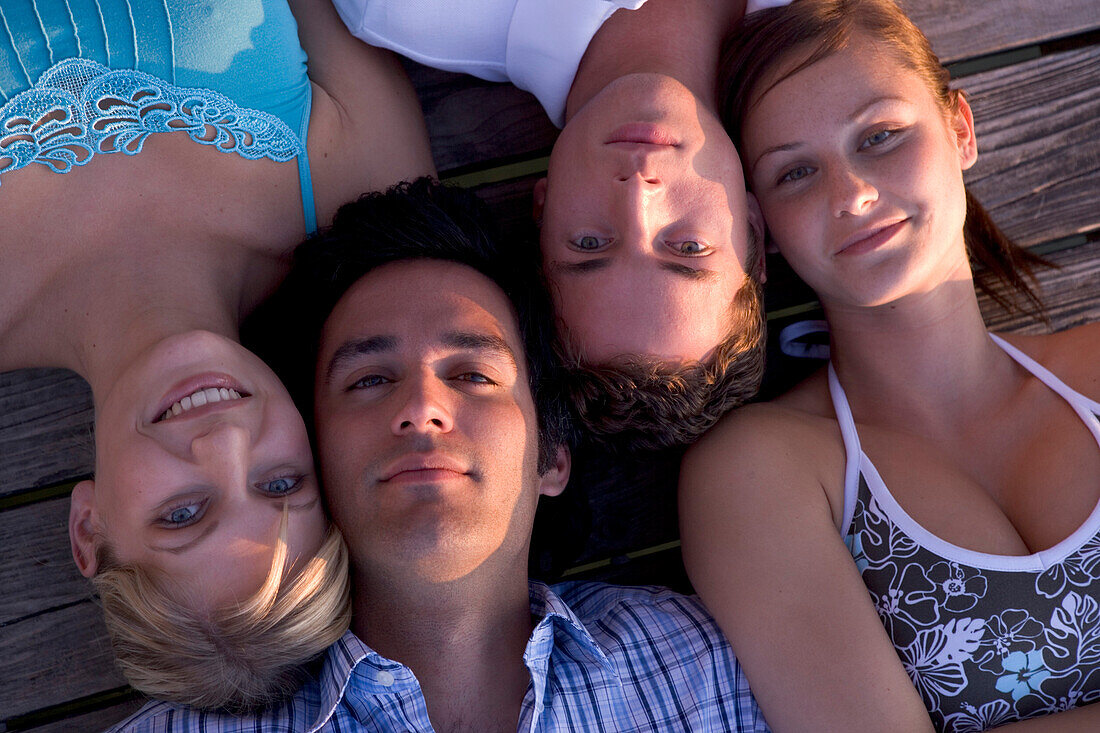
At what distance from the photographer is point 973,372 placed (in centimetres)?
256

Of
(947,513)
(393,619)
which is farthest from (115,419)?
(947,513)

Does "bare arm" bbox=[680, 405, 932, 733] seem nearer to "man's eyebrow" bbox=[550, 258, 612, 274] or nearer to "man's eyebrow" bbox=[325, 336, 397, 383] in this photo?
"man's eyebrow" bbox=[550, 258, 612, 274]

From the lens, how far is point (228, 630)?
6.18 feet

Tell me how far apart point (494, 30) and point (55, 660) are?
234cm

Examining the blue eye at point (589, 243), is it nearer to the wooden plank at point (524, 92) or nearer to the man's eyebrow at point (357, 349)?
the man's eyebrow at point (357, 349)

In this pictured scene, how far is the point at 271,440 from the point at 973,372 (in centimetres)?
201

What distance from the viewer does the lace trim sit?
2.08 m

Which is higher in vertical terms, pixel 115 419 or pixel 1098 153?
pixel 1098 153

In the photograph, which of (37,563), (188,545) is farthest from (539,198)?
(37,563)

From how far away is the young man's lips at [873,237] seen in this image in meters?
2.29

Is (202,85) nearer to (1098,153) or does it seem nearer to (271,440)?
(271,440)

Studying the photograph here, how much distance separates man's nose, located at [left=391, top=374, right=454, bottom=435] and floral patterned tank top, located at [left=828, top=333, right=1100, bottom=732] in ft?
4.24

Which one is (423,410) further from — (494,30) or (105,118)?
(494,30)

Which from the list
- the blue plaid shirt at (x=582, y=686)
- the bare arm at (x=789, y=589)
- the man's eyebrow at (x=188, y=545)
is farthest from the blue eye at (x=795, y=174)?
the man's eyebrow at (x=188, y=545)
